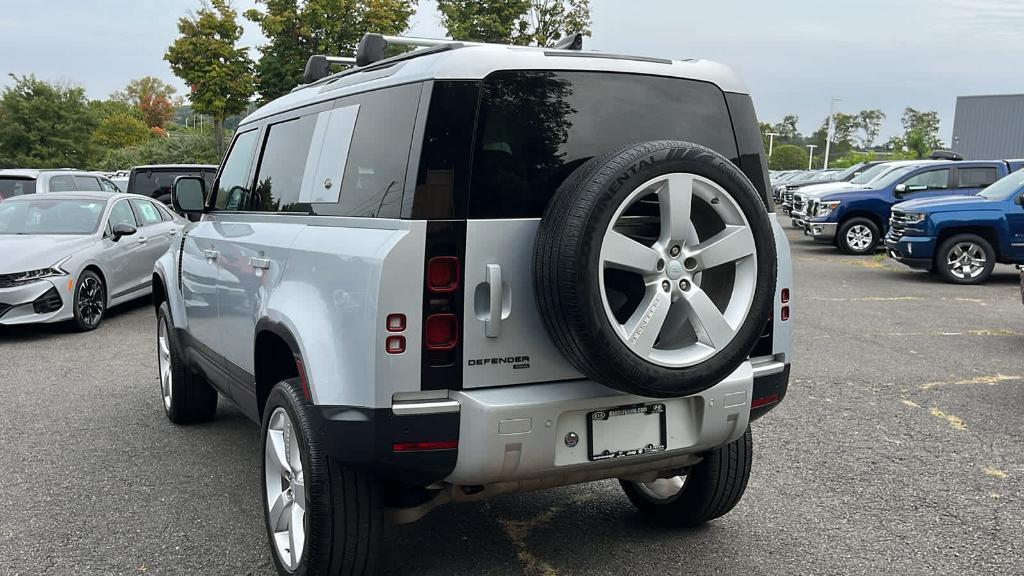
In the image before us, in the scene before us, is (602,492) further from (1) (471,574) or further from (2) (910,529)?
(2) (910,529)

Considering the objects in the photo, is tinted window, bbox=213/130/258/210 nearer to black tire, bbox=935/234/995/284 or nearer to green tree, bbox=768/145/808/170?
black tire, bbox=935/234/995/284

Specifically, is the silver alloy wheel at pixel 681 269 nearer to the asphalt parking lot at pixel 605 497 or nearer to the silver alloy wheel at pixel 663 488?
the asphalt parking lot at pixel 605 497

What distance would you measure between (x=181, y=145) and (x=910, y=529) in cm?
4617

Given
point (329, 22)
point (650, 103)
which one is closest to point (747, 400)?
point (650, 103)

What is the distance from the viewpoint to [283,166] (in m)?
4.05

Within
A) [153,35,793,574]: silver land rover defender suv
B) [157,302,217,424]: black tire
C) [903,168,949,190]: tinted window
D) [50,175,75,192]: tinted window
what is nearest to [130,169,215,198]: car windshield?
[50,175,75,192]: tinted window

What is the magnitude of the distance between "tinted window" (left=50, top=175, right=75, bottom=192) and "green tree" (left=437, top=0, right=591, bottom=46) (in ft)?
51.2

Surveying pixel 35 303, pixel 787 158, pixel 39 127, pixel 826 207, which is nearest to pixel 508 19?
pixel 826 207

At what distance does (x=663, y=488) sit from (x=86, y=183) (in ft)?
47.6

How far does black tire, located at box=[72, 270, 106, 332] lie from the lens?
9.16m

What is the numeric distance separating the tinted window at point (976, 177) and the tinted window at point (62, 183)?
16.3 m

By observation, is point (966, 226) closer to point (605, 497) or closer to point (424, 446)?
point (605, 497)

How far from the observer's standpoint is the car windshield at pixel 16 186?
14242mm

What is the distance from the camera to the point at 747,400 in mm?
3297
